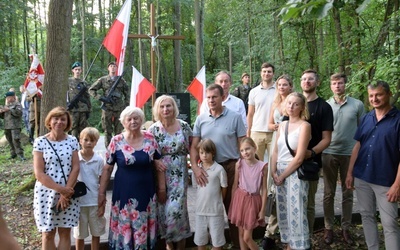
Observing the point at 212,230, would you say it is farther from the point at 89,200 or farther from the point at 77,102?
the point at 77,102

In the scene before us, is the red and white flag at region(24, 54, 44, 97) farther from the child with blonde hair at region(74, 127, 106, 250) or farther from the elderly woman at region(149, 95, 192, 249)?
the elderly woman at region(149, 95, 192, 249)

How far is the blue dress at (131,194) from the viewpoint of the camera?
3.39m

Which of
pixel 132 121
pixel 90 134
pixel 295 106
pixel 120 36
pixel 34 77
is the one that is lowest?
pixel 90 134

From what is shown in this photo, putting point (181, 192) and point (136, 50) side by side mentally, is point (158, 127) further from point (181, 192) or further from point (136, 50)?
point (136, 50)

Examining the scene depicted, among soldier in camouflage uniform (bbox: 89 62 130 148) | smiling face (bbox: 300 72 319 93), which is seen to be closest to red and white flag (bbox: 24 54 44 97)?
soldier in camouflage uniform (bbox: 89 62 130 148)

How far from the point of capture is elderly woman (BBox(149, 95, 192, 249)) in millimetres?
3564

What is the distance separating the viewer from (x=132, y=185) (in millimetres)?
3406

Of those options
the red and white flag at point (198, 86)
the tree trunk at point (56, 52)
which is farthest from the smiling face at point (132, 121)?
the red and white flag at point (198, 86)

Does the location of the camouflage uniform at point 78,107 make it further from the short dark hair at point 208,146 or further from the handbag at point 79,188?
the short dark hair at point 208,146

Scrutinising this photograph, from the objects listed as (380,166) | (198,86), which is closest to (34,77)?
(198,86)

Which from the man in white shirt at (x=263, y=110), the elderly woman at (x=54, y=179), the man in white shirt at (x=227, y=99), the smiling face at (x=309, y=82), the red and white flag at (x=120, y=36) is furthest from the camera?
the red and white flag at (x=120, y=36)

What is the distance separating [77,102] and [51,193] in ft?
14.5

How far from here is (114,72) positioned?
7305 millimetres

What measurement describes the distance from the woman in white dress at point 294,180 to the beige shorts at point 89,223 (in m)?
1.87
